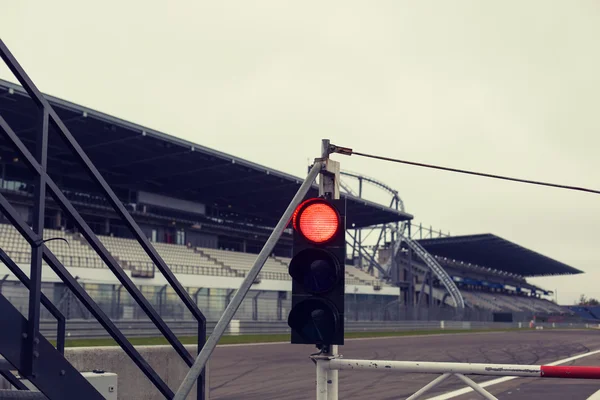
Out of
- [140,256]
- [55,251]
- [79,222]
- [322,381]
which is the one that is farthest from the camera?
[140,256]

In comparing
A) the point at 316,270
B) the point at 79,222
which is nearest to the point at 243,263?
the point at 79,222

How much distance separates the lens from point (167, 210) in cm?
5394

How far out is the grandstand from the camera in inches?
1539

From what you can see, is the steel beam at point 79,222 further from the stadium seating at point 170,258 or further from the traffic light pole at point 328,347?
the stadium seating at point 170,258

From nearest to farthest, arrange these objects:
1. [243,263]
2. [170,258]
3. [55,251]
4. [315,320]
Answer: [315,320]
[55,251]
[170,258]
[243,263]

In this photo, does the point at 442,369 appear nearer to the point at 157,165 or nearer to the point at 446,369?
the point at 446,369

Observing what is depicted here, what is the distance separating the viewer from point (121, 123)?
39406 millimetres

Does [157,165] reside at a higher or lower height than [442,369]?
higher

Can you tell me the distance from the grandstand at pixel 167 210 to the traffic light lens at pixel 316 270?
28160 mm

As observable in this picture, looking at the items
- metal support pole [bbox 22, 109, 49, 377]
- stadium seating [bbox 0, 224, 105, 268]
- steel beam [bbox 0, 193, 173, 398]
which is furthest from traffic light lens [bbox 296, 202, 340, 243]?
stadium seating [bbox 0, 224, 105, 268]

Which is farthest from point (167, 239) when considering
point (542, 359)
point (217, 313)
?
point (542, 359)

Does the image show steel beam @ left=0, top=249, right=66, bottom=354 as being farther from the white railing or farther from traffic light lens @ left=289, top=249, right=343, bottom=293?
the white railing

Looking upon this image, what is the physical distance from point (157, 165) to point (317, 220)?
143 ft

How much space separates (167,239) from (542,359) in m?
Result: 36.1
